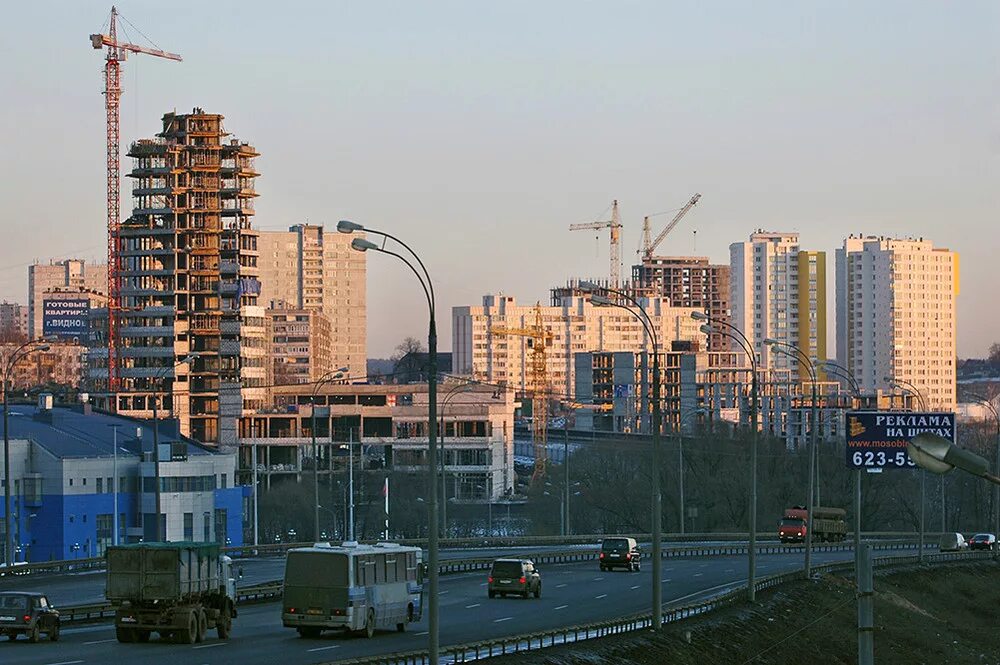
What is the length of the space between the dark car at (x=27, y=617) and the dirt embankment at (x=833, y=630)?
1244 cm

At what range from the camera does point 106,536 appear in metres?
110

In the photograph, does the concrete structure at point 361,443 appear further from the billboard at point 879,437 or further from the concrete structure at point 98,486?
the billboard at point 879,437

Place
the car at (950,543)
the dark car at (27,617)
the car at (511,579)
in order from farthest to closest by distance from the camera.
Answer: the car at (950,543), the car at (511,579), the dark car at (27,617)

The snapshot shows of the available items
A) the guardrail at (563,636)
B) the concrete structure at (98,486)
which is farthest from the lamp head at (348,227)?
the concrete structure at (98,486)

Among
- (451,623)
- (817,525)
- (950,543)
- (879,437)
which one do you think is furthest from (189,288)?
(451,623)

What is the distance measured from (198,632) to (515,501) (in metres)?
148

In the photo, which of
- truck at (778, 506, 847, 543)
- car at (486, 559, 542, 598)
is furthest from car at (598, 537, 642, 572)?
truck at (778, 506, 847, 543)

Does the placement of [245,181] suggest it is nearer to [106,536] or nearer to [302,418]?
[302,418]

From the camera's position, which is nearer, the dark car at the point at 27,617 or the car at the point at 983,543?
the dark car at the point at 27,617

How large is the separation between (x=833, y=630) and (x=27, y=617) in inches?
1367

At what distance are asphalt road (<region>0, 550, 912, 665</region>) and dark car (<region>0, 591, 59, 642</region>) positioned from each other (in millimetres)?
404

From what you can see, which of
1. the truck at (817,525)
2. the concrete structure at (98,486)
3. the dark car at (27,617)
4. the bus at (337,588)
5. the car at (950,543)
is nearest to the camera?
the dark car at (27,617)

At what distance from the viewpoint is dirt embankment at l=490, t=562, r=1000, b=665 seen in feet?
163

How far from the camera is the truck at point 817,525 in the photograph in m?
117
